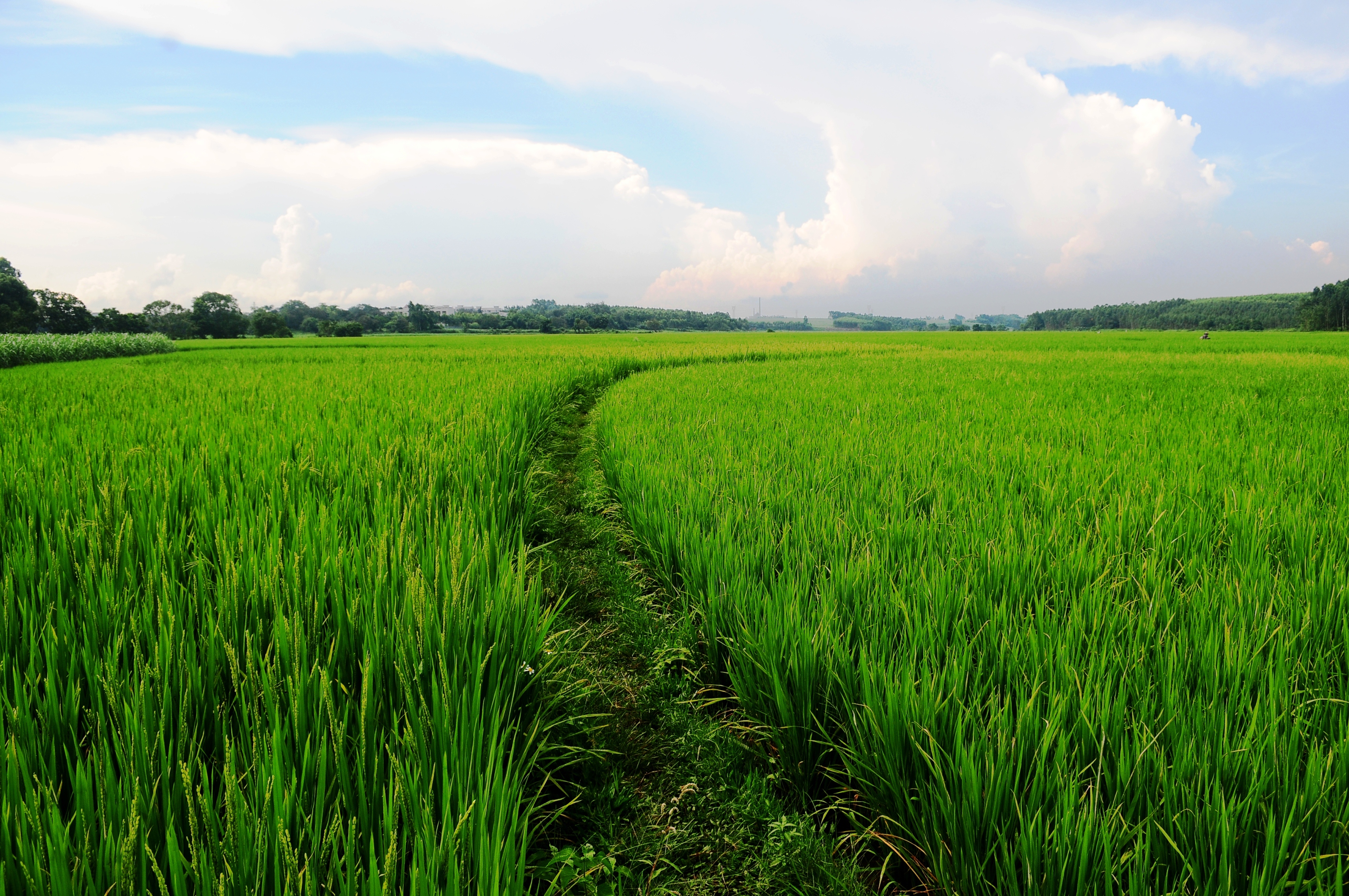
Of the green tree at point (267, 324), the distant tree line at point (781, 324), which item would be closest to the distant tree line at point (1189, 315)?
the distant tree line at point (781, 324)

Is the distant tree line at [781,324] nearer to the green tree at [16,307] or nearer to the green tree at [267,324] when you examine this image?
the green tree at [267,324]

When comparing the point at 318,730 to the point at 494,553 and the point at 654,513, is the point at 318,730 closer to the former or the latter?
the point at 494,553

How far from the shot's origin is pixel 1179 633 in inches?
62.1

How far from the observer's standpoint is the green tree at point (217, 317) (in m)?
69.5

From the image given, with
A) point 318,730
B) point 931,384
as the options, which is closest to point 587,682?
point 318,730

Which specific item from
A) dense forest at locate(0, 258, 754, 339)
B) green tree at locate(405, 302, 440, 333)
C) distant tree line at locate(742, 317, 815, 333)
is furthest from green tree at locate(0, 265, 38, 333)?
distant tree line at locate(742, 317, 815, 333)

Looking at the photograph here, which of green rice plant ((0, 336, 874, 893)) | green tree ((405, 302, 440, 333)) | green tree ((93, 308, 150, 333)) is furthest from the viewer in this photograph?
green tree ((405, 302, 440, 333))

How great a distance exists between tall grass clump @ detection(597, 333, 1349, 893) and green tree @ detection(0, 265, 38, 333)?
70006 millimetres

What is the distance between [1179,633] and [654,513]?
2084 millimetres

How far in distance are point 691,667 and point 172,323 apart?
310ft

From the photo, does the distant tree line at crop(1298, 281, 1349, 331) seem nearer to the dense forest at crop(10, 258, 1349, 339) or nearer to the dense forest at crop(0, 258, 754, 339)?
the dense forest at crop(10, 258, 1349, 339)

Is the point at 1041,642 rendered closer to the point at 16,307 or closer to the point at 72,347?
the point at 72,347

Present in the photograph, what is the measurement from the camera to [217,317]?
70500mm

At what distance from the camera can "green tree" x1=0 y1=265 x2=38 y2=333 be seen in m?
47.0
